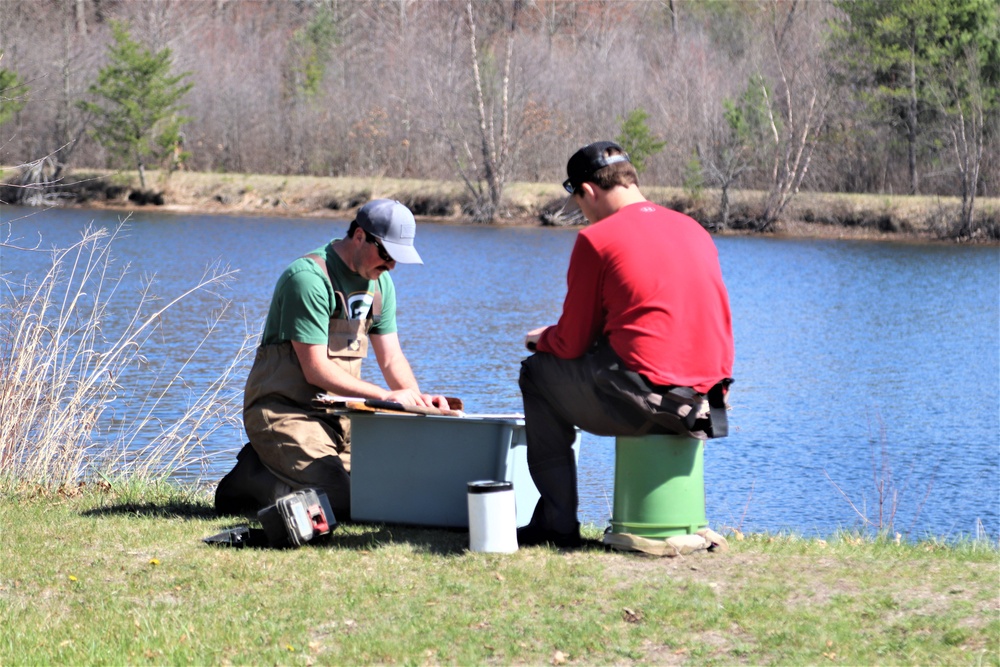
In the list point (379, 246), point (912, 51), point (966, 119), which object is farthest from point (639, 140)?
point (379, 246)

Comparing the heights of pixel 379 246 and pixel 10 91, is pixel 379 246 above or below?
below

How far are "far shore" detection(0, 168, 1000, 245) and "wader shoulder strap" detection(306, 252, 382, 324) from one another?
3400 cm

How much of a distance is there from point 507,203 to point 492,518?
39.6m

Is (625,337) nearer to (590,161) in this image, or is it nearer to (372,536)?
(590,161)

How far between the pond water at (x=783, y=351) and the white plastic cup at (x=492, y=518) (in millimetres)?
2961

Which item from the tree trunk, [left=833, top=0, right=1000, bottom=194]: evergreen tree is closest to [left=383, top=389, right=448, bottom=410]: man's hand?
[left=833, top=0, right=1000, bottom=194]: evergreen tree

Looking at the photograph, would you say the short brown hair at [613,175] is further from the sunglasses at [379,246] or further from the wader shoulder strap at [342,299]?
the wader shoulder strap at [342,299]

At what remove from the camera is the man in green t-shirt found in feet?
17.4

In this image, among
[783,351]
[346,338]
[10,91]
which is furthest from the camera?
[10,91]

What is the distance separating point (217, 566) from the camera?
4.62 m

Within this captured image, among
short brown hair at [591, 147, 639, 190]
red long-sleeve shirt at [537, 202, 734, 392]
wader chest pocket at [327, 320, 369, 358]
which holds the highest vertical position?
short brown hair at [591, 147, 639, 190]

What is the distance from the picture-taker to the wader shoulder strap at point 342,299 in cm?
538

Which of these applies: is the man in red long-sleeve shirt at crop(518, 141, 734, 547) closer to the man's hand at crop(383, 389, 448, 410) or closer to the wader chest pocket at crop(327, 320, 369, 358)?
the man's hand at crop(383, 389, 448, 410)

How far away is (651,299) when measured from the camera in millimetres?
4500
